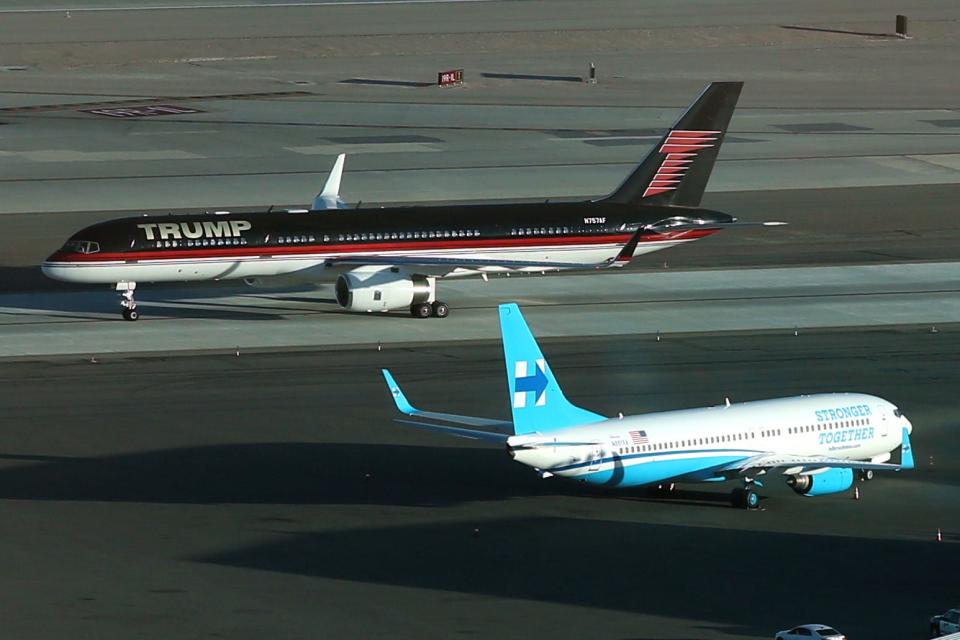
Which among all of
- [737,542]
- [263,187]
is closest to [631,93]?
[263,187]

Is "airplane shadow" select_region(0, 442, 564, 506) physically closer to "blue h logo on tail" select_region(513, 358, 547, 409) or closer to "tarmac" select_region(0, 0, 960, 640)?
"tarmac" select_region(0, 0, 960, 640)

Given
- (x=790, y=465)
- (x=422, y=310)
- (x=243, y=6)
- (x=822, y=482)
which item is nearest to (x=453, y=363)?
(x=422, y=310)

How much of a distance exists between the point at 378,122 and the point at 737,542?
3139 inches

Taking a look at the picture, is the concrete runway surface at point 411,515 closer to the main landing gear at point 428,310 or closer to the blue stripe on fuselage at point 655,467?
the blue stripe on fuselage at point 655,467

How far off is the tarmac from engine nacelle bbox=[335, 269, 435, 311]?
1.19 m

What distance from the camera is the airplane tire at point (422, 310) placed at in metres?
71.2

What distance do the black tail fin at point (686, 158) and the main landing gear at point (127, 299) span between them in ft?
63.7

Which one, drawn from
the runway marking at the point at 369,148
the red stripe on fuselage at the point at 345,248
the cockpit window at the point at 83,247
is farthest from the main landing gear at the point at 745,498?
the runway marking at the point at 369,148

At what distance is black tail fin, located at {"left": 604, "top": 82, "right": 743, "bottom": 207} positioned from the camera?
2965 inches

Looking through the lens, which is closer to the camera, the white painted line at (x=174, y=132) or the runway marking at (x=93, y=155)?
the runway marking at (x=93, y=155)

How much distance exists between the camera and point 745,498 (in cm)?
4734

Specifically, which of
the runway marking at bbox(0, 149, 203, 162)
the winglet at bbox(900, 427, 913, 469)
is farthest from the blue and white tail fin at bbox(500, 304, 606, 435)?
the runway marking at bbox(0, 149, 203, 162)

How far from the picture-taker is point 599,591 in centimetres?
4072

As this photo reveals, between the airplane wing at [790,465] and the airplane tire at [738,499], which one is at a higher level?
the airplane wing at [790,465]
